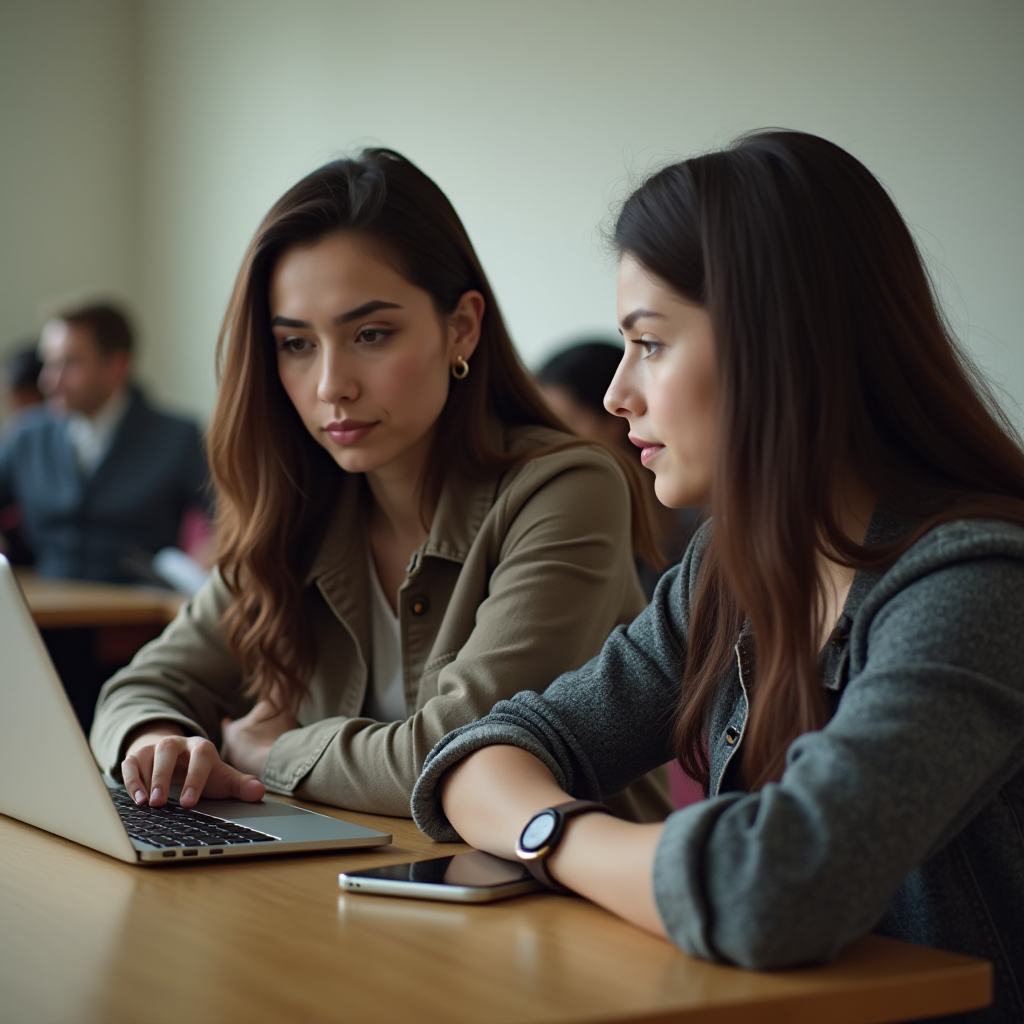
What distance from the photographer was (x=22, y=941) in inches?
31.6

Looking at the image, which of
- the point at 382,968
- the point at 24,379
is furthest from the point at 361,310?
the point at 24,379

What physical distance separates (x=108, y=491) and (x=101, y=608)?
46.2 inches

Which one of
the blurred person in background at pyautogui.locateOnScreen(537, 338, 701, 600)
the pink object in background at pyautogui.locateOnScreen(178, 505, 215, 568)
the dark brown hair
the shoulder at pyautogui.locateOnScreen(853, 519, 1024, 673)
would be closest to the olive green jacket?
the shoulder at pyautogui.locateOnScreen(853, 519, 1024, 673)

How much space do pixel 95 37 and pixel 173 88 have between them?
0.47 metres

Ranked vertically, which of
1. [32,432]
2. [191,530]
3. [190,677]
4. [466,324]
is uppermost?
[466,324]

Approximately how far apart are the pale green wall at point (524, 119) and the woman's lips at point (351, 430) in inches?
15.5

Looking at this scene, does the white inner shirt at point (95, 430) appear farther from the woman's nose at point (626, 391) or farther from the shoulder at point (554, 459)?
the woman's nose at point (626, 391)

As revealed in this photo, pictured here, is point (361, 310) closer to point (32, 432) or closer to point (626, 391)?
point (626, 391)

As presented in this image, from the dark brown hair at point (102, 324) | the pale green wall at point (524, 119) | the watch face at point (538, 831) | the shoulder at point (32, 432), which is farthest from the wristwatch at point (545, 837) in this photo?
the dark brown hair at point (102, 324)

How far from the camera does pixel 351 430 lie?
1.51 meters

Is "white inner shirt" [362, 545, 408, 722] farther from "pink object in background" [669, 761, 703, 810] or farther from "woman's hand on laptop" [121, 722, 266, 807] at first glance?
"pink object in background" [669, 761, 703, 810]

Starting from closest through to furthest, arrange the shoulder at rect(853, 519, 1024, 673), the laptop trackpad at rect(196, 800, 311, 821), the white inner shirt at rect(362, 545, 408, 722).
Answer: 1. the shoulder at rect(853, 519, 1024, 673)
2. the laptop trackpad at rect(196, 800, 311, 821)
3. the white inner shirt at rect(362, 545, 408, 722)

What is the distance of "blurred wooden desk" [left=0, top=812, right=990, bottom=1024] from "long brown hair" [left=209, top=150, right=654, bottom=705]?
0.66 m

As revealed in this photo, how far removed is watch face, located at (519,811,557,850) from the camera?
907 mm
